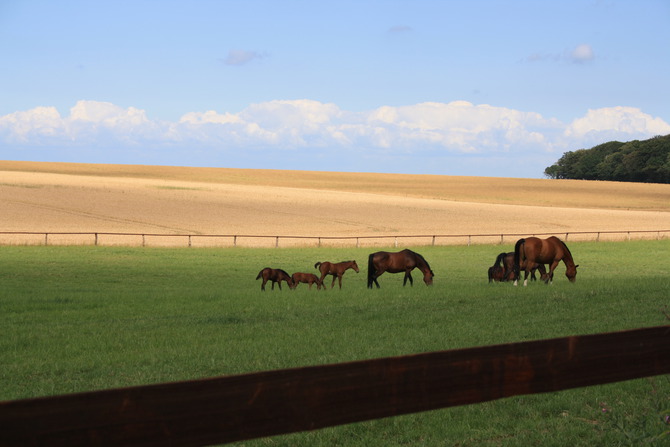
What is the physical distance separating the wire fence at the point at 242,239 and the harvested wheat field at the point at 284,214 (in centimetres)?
11

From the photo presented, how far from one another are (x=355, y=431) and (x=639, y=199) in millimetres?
98478

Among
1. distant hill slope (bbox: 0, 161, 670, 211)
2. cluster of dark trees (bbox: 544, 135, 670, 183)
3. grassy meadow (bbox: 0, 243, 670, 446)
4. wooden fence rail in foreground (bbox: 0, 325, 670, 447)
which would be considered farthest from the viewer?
cluster of dark trees (bbox: 544, 135, 670, 183)

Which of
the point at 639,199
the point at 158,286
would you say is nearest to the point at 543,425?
the point at 158,286

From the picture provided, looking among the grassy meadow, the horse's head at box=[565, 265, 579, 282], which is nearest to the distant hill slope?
the horse's head at box=[565, 265, 579, 282]

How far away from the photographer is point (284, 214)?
65875mm

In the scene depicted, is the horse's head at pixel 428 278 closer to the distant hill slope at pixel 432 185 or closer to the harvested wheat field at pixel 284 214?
the harvested wheat field at pixel 284 214

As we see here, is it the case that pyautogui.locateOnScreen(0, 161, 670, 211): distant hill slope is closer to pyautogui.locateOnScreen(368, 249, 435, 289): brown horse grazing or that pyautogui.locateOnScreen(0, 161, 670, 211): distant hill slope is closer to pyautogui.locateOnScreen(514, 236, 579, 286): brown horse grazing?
pyautogui.locateOnScreen(514, 236, 579, 286): brown horse grazing

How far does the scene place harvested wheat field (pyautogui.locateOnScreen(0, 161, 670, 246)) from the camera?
5003 cm

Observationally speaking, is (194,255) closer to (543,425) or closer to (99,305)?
(99,305)

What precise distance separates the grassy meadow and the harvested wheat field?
24.5 metres

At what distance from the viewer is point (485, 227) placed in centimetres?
6178

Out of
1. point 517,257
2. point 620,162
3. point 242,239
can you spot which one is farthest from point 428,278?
point 620,162

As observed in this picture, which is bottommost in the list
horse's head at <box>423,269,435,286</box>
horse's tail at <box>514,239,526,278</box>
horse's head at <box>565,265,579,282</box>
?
horse's head at <box>423,269,435,286</box>

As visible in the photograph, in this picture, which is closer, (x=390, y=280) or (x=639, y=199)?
(x=390, y=280)
